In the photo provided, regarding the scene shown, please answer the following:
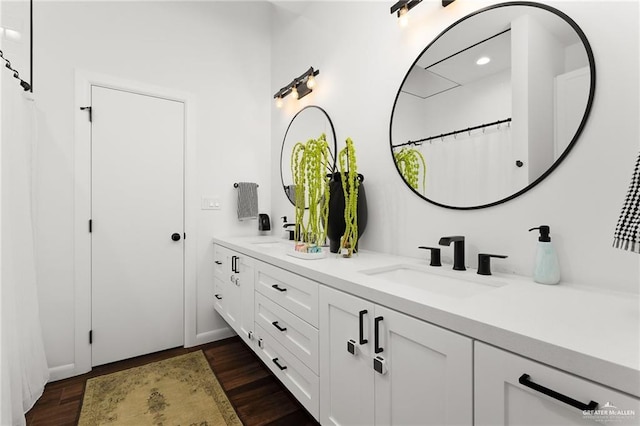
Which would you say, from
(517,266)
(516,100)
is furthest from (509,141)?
(517,266)

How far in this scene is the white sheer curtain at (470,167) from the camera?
3.91 feet

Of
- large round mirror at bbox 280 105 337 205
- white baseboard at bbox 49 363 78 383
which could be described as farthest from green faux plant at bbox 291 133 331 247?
white baseboard at bbox 49 363 78 383

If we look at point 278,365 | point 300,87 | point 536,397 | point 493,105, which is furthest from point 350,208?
point 300,87

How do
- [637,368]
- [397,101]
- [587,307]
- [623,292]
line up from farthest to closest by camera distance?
[397,101]
[623,292]
[587,307]
[637,368]

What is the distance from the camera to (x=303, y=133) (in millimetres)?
2461

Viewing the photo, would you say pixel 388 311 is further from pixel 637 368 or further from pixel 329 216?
pixel 329 216

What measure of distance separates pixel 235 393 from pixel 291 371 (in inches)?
25.3

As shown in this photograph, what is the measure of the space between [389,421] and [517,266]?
741 mm

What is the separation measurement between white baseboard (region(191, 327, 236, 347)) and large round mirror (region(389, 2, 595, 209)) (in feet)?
6.90

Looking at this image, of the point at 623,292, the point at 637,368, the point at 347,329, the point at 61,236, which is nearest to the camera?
the point at 637,368

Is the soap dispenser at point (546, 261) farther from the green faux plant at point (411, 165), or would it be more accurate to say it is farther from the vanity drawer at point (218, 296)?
the vanity drawer at point (218, 296)

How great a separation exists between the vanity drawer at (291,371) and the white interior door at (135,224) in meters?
1.11

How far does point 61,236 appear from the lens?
206 cm

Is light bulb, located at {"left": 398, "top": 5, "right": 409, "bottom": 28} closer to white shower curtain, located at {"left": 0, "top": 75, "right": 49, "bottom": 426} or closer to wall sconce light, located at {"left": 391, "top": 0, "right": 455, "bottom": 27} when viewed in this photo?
wall sconce light, located at {"left": 391, "top": 0, "right": 455, "bottom": 27}
